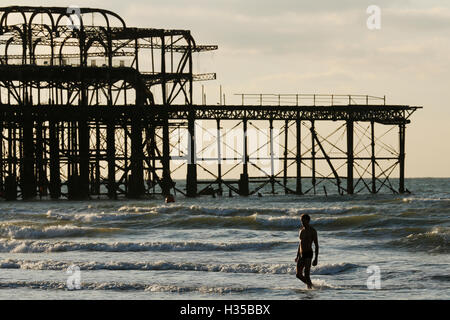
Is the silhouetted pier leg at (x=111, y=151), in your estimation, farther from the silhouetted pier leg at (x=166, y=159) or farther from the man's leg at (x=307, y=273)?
the man's leg at (x=307, y=273)

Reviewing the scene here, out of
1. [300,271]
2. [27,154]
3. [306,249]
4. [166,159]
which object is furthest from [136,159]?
[306,249]

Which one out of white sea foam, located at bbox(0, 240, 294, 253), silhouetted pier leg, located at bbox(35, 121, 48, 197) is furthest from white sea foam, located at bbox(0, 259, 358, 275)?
silhouetted pier leg, located at bbox(35, 121, 48, 197)

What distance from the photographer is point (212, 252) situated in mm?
33062

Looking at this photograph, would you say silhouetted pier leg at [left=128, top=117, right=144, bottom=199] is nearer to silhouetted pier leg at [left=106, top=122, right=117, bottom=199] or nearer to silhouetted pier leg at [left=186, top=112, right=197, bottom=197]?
silhouetted pier leg at [left=106, top=122, right=117, bottom=199]

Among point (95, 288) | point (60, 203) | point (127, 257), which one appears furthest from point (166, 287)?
point (60, 203)

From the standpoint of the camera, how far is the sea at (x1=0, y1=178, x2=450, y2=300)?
79.4 feet

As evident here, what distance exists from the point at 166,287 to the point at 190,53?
136ft

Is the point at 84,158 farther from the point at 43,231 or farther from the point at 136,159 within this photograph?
the point at 43,231

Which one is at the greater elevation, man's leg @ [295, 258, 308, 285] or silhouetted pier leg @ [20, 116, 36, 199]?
silhouetted pier leg @ [20, 116, 36, 199]

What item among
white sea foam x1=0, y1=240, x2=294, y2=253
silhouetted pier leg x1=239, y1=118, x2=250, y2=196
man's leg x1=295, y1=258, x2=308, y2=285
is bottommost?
white sea foam x1=0, y1=240, x2=294, y2=253

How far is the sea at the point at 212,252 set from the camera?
2419cm

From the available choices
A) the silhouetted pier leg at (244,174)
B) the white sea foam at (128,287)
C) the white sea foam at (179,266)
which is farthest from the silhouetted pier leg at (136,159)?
the white sea foam at (128,287)

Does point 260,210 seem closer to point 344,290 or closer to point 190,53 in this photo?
point 190,53

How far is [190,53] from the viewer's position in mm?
64938
